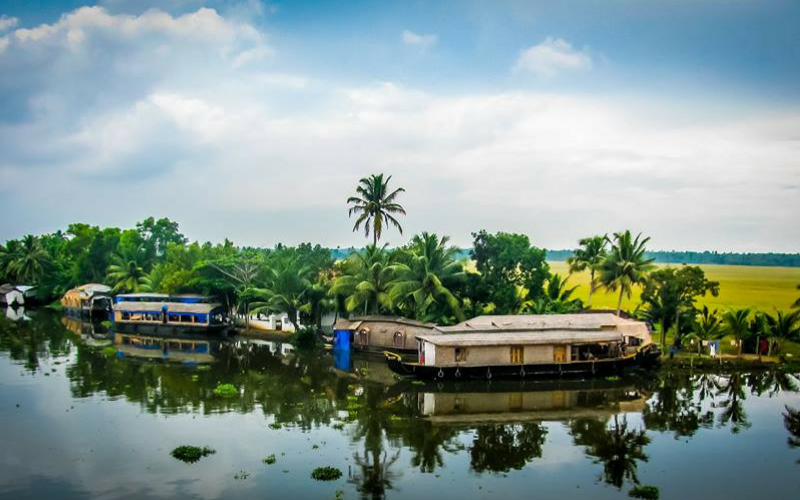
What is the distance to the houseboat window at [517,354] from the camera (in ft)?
105

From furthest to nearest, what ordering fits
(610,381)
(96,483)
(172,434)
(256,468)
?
(610,381) < (172,434) < (256,468) < (96,483)

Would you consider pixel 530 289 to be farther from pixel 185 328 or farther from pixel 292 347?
pixel 185 328

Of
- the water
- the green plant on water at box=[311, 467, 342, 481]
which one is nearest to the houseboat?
the water

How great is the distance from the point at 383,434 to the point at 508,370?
10.9 metres

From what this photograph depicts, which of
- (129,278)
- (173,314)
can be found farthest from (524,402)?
(129,278)

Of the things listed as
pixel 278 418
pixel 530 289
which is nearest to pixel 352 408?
pixel 278 418

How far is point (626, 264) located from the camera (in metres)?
39.6

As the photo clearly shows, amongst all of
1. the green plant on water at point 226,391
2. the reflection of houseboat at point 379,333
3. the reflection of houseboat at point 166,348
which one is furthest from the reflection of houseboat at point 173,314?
the green plant on water at point 226,391

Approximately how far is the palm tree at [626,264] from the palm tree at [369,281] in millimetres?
14130

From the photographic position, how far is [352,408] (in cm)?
2642

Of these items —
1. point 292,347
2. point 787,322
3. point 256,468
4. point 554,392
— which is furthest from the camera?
point 292,347

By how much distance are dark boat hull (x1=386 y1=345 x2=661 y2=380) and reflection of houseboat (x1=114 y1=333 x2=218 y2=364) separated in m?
13.6

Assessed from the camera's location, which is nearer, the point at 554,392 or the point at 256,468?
the point at 256,468

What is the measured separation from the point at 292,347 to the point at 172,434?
22.0 meters
